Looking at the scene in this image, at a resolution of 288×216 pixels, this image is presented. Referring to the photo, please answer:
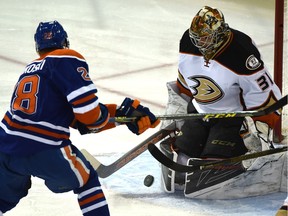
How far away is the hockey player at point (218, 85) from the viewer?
9.47ft

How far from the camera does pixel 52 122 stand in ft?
7.78

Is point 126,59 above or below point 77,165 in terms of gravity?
below

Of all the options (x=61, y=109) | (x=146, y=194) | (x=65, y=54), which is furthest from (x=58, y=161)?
(x=146, y=194)

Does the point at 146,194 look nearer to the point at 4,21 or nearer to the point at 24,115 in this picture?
the point at 24,115

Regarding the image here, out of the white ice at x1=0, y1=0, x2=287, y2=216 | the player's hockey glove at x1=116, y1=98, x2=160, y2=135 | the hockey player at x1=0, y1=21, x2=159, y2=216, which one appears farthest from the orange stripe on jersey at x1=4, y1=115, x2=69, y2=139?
the white ice at x1=0, y1=0, x2=287, y2=216

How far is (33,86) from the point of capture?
2365mm

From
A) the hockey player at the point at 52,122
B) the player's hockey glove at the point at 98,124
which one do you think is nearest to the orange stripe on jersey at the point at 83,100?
the hockey player at the point at 52,122

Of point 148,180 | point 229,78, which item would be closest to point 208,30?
point 229,78

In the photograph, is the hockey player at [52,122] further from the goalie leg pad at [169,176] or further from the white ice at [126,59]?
the goalie leg pad at [169,176]

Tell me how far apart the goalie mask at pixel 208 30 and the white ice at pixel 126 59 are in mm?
562

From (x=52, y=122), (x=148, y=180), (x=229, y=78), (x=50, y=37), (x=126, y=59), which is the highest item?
(x=50, y=37)

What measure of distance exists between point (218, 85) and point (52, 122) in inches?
32.3

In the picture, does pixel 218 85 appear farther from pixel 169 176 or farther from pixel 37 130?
pixel 37 130

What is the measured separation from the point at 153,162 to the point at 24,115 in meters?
1.04
